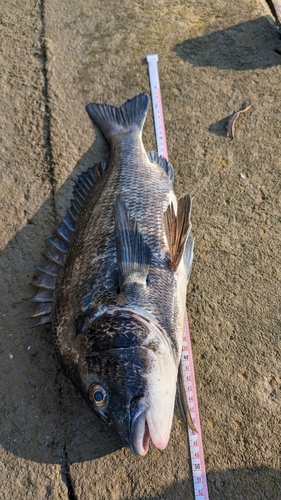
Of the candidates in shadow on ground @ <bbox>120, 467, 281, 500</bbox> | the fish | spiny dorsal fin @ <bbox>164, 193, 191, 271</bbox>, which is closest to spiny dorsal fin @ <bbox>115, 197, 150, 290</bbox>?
the fish

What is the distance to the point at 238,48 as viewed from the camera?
3846 mm

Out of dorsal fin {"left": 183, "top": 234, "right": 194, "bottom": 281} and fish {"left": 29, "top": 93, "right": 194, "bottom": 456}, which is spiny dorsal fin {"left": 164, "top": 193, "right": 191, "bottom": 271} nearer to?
fish {"left": 29, "top": 93, "right": 194, "bottom": 456}

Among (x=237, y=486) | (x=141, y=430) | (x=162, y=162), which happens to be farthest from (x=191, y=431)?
(x=162, y=162)

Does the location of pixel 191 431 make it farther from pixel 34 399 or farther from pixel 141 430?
pixel 34 399

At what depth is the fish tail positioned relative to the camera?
342 cm

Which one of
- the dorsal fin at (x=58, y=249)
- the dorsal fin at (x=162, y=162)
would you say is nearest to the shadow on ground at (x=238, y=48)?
the dorsal fin at (x=162, y=162)

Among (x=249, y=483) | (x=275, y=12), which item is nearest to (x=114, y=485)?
(x=249, y=483)

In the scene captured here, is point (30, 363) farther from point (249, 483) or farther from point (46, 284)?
point (249, 483)

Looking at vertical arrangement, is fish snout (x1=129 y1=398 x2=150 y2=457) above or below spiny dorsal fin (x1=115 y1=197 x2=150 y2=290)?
below

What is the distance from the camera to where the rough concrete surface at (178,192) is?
8.30 ft

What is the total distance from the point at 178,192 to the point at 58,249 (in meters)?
1.22

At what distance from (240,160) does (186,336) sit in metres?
1.70

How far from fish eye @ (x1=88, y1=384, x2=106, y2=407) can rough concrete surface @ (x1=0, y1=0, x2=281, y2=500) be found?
0.69 m

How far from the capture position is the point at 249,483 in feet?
8.05
